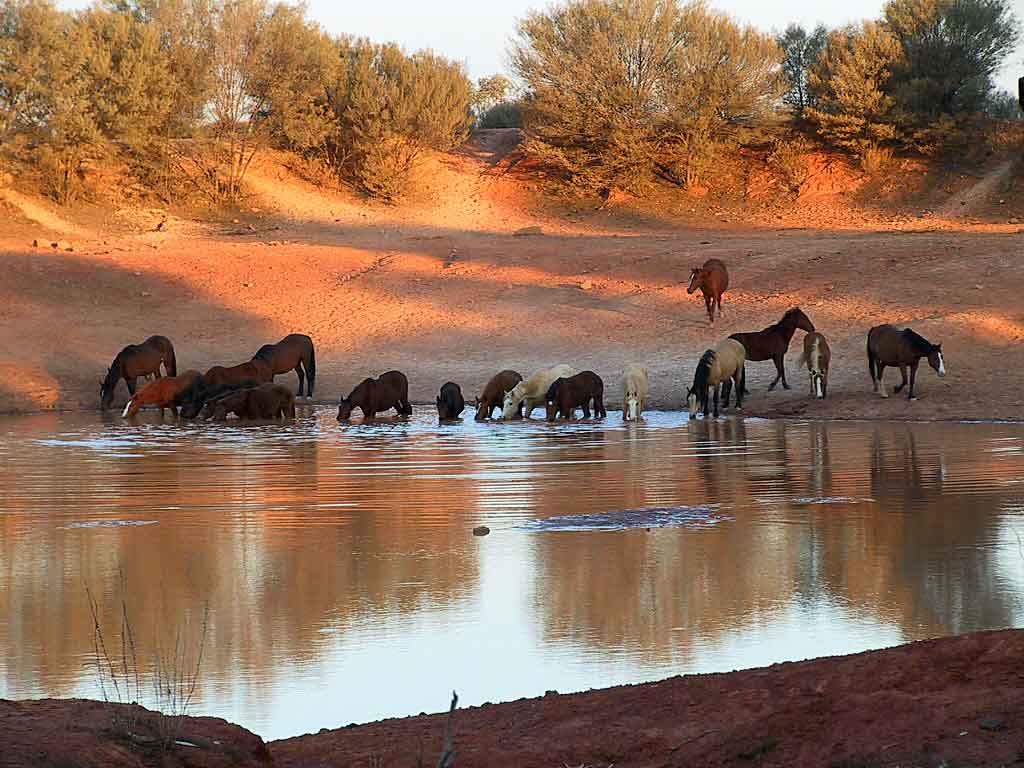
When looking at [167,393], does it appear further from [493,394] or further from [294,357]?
[493,394]

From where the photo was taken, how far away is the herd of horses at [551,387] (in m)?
24.4

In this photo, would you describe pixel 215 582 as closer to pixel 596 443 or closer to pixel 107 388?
pixel 596 443

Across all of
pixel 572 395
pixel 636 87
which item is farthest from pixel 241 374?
pixel 636 87

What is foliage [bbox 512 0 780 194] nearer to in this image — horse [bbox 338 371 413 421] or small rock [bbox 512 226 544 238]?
small rock [bbox 512 226 544 238]

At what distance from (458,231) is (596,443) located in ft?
95.4

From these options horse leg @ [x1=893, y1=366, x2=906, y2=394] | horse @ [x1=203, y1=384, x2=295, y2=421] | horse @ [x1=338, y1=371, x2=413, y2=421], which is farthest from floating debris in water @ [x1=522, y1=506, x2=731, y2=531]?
horse @ [x1=203, y1=384, x2=295, y2=421]

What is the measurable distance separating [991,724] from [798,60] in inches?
2263

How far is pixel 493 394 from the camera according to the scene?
82.9 feet

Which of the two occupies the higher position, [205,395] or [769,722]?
[205,395]

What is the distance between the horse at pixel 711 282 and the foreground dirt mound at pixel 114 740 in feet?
87.2

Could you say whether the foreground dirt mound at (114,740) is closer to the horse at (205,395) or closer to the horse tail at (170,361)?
the horse at (205,395)

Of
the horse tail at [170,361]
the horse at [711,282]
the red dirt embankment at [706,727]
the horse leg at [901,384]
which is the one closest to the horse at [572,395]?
the horse leg at [901,384]

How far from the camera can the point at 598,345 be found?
1248 inches

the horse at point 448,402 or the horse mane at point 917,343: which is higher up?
the horse mane at point 917,343
